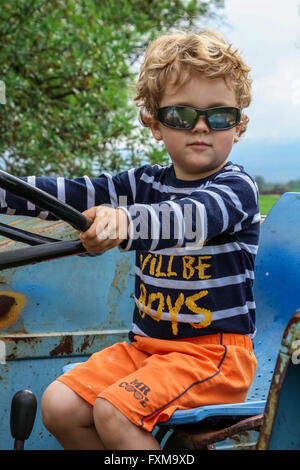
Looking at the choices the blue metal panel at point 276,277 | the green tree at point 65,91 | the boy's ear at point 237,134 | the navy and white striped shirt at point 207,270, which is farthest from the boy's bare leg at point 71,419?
the green tree at point 65,91

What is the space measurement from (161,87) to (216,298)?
1.92 feet

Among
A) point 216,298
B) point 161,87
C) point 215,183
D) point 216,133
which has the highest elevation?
point 161,87

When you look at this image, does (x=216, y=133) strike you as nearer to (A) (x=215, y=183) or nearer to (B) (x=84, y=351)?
(A) (x=215, y=183)

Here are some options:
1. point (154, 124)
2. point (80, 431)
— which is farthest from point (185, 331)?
point (154, 124)

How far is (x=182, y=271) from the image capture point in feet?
4.86

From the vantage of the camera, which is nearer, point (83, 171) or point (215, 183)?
point (215, 183)

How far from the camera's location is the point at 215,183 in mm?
1451

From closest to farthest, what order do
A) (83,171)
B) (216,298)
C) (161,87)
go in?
(216,298) < (161,87) < (83,171)

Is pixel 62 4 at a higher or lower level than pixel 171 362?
higher

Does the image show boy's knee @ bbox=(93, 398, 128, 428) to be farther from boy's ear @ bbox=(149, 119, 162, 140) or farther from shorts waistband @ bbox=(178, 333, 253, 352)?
boy's ear @ bbox=(149, 119, 162, 140)

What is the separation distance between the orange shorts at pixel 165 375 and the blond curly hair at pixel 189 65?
655 mm

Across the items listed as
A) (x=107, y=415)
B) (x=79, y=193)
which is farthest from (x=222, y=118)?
(x=107, y=415)

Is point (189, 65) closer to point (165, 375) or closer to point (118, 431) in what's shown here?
point (165, 375)

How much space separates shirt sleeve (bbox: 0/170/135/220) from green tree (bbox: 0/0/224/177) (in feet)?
7.96
